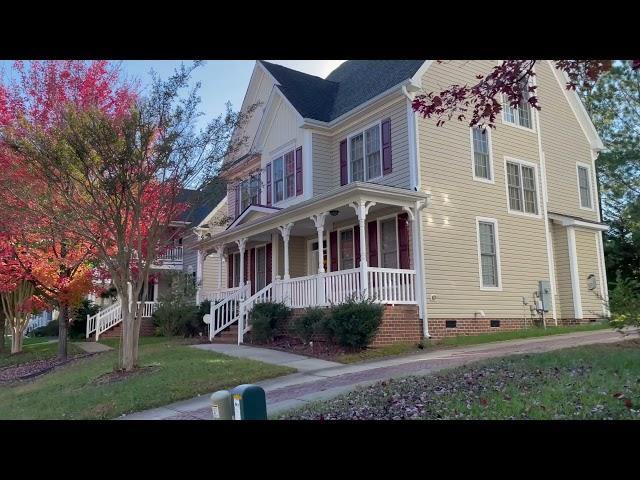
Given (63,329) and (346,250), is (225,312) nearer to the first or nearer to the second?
(346,250)

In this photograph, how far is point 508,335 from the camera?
50.5 feet

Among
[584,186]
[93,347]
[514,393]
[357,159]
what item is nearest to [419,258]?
[357,159]

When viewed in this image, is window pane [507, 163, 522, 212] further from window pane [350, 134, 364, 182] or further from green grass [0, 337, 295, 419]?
green grass [0, 337, 295, 419]

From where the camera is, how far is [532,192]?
18469 mm

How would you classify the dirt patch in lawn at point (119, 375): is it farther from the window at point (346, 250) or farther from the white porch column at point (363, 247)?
the window at point (346, 250)

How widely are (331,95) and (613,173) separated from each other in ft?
57.4

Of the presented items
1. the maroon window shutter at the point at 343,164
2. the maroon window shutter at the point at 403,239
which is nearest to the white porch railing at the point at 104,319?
the maroon window shutter at the point at 343,164

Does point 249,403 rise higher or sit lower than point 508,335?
lower

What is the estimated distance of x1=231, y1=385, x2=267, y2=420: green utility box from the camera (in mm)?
4957

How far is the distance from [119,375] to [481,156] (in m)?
11.5

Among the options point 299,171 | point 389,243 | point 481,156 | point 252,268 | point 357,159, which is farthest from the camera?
point 252,268

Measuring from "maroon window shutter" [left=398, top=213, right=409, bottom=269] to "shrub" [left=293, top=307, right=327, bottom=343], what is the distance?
2763mm

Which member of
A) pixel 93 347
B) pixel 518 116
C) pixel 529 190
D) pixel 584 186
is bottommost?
pixel 93 347
